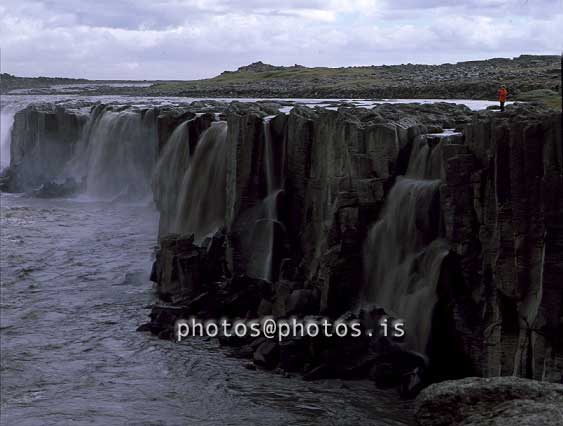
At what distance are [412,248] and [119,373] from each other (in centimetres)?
760

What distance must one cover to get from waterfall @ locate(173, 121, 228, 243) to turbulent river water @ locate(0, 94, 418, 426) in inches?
95.7

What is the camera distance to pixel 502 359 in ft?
63.4

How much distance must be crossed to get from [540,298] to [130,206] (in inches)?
1417

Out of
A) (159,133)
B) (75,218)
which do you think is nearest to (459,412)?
(159,133)

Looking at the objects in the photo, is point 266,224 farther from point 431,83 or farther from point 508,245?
point 431,83

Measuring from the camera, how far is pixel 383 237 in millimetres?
23656

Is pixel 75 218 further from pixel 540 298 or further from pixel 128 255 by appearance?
pixel 540 298

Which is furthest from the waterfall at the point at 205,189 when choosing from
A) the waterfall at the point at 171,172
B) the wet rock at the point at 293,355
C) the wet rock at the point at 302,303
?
the wet rock at the point at 293,355

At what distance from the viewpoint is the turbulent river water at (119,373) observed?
19.6m

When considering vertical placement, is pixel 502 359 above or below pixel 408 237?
below

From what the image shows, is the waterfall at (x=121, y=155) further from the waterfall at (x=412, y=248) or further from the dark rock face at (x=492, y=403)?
the dark rock face at (x=492, y=403)

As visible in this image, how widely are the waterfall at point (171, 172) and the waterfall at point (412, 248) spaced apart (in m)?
12.3

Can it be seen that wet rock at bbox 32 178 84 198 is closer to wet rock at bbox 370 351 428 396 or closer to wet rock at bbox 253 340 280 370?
wet rock at bbox 253 340 280 370

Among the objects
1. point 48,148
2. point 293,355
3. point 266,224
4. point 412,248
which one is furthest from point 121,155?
point 293,355
